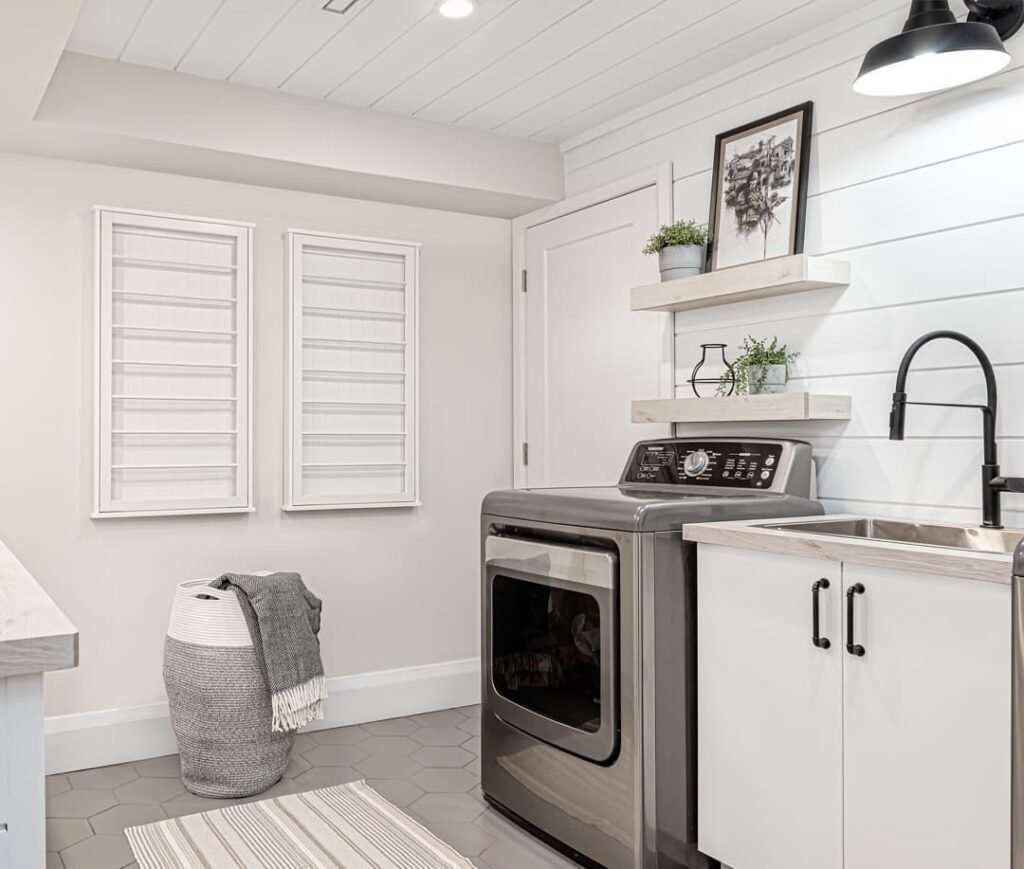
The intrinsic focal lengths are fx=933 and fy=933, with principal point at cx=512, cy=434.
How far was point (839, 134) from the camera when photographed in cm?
261

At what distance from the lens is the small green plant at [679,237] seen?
9.73 feet

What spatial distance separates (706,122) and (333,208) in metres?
1.48

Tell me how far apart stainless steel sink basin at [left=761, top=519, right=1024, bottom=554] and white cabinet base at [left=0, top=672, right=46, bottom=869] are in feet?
5.36

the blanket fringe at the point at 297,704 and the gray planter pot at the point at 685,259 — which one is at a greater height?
the gray planter pot at the point at 685,259

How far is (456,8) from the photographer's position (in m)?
2.50

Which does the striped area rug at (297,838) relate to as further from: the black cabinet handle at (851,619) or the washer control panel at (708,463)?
the washer control panel at (708,463)

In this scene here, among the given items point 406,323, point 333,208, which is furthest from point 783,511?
point 333,208

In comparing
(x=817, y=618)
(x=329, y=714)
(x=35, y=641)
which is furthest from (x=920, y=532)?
(x=329, y=714)

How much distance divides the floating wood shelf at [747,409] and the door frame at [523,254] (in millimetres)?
223

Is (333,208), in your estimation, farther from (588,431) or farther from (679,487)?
(679,487)

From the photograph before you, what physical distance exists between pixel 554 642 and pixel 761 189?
4.85ft

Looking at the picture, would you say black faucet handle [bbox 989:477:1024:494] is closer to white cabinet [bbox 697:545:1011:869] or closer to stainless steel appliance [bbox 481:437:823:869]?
white cabinet [bbox 697:545:1011:869]

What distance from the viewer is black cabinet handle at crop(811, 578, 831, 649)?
1.98 meters

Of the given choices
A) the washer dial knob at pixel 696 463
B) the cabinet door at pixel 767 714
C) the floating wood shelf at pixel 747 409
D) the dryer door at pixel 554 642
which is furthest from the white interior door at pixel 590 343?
the cabinet door at pixel 767 714
